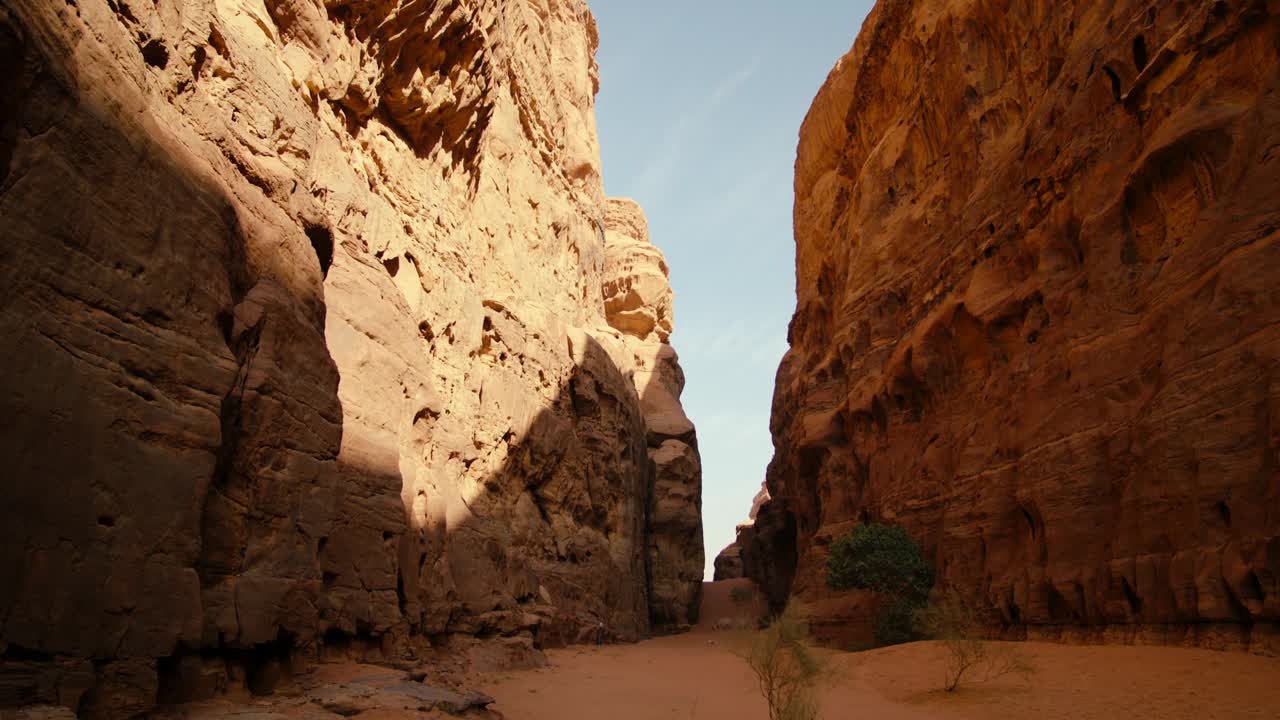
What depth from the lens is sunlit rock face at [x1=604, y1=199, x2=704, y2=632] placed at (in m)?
44.6

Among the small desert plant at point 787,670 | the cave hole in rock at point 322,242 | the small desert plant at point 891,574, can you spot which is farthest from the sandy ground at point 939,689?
→ the cave hole in rock at point 322,242

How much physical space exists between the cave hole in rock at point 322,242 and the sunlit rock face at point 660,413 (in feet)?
116

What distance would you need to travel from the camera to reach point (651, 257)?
58.9 m

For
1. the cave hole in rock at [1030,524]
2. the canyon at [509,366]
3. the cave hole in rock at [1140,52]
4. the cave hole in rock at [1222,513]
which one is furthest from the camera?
the cave hole in rock at [1030,524]

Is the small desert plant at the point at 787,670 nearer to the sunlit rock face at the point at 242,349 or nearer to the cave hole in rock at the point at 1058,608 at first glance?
the sunlit rock face at the point at 242,349

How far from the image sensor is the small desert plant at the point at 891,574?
22.3 m

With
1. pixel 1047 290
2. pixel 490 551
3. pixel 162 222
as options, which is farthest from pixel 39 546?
pixel 1047 290

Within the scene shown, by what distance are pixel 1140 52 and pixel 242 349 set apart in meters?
18.0

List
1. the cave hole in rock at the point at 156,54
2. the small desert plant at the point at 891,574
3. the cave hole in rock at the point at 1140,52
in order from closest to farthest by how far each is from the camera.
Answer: the cave hole in rock at the point at 156,54, the cave hole in rock at the point at 1140,52, the small desert plant at the point at 891,574

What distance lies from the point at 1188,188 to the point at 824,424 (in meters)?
20.0

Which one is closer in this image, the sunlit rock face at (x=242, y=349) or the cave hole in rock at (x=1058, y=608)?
the sunlit rock face at (x=242, y=349)

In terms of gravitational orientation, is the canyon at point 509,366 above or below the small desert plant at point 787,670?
above

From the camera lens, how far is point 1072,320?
56.3 feet

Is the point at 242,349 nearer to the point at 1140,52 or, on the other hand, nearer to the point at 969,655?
the point at 969,655
